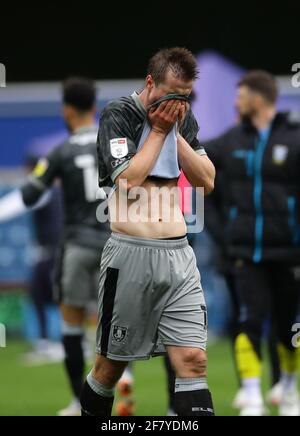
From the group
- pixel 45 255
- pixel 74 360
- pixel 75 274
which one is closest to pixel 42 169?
pixel 75 274

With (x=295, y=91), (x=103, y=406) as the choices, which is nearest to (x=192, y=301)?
(x=103, y=406)

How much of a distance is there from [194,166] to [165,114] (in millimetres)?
374

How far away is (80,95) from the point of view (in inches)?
319

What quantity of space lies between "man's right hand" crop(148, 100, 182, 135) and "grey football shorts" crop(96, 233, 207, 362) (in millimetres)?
627

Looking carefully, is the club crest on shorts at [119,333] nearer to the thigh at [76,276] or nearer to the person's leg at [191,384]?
the person's leg at [191,384]

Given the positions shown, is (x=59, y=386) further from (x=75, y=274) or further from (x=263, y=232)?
(x=263, y=232)

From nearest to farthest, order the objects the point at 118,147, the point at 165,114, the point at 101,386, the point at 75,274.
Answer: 1. the point at 165,114
2. the point at 118,147
3. the point at 101,386
4. the point at 75,274

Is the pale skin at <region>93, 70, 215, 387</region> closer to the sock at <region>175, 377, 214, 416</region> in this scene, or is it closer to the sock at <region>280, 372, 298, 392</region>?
the sock at <region>175, 377, 214, 416</region>

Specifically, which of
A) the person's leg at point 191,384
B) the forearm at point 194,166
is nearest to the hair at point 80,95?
the forearm at point 194,166

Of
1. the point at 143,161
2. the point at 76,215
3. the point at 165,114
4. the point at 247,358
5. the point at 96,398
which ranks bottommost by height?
the point at 247,358

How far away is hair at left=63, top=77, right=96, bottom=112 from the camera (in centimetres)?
811

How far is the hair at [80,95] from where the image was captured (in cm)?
811

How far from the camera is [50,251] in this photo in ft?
43.3

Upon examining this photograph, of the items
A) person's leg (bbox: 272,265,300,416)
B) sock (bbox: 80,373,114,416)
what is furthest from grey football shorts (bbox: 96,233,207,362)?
person's leg (bbox: 272,265,300,416)
